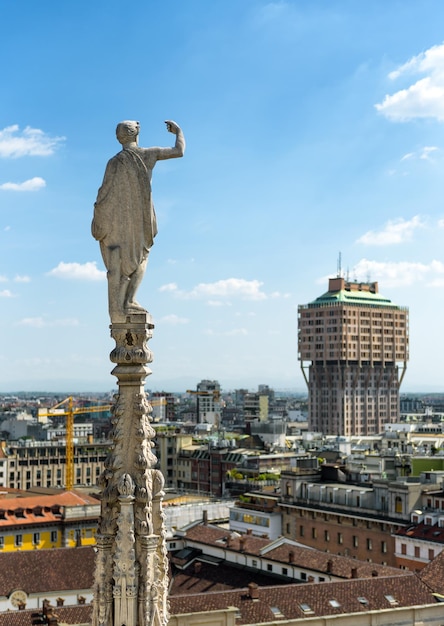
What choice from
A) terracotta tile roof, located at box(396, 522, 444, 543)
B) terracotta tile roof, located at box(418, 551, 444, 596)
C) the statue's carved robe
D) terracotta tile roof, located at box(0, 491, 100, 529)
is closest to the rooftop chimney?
terracotta tile roof, located at box(418, 551, 444, 596)

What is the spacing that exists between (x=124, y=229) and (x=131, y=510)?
2497 millimetres

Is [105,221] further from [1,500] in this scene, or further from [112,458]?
[1,500]

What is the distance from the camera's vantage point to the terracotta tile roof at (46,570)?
4734 cm

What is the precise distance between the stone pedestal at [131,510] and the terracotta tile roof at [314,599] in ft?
95.2

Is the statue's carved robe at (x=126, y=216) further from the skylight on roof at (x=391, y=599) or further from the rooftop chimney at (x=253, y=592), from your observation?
the skylight on roof at (x=391, y=599)

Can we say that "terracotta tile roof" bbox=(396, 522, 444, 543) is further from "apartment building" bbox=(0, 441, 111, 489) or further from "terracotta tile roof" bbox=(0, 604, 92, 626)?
"apartment building" bbox=(0, 441, 111, 489)

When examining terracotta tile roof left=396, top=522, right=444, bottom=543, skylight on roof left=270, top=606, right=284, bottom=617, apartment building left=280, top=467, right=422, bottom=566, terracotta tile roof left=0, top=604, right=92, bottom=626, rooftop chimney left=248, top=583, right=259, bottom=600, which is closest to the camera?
terracotta tile roof left=0, top=604, right=92, bottom=626

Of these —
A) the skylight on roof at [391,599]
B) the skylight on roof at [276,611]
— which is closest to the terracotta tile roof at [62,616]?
the skylight on roof at [276,611]

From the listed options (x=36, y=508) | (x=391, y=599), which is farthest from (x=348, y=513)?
(x=391, y=599)

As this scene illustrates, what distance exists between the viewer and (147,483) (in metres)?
8.17

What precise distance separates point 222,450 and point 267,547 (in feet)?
261

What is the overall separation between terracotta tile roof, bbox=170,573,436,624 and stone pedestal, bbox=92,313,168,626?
29.0 m

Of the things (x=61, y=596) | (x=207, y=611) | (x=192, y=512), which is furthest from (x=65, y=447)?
(x=207, y=611)

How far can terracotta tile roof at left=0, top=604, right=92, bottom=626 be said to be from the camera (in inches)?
1398
